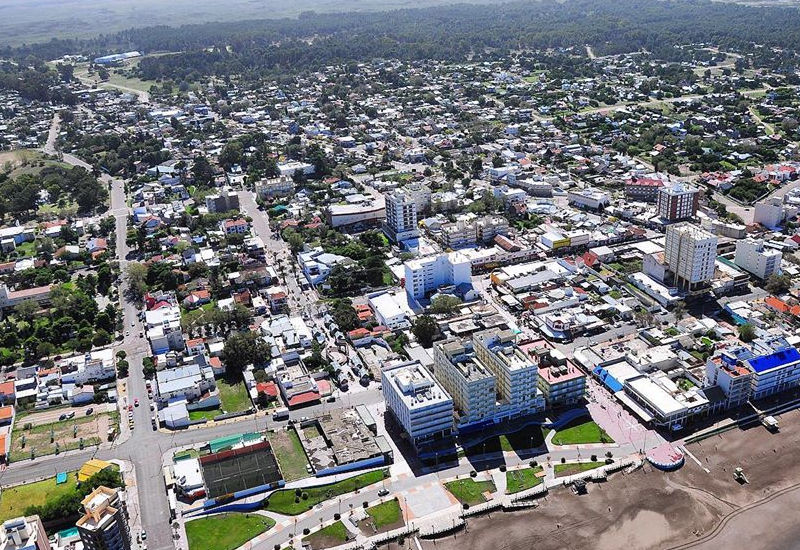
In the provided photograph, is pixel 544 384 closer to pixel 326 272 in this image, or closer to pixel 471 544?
pixel 471 544

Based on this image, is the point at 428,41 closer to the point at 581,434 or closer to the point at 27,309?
the point at 27,309

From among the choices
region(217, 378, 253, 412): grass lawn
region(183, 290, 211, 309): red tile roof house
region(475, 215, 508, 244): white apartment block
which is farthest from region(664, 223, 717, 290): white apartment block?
region(183, 290, 211, 309): red tile roof house

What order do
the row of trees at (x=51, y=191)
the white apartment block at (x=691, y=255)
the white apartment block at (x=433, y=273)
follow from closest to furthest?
the white apartment block at (x=691, y=255) < the white apartment block at (x=433, y=273) < the row of trees at (x=51, y=191)

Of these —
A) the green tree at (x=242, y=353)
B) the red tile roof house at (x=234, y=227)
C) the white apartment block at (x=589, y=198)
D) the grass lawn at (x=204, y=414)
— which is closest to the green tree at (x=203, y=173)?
the red tile roof house at (x=234, y=227)

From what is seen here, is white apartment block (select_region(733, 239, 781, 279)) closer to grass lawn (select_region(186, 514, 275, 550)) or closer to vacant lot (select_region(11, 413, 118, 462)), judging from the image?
grass lawn (select_region(186, 514, 275, 550))

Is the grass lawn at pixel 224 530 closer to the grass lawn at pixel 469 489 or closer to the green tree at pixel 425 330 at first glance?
the grass lawn at pixel 469 489

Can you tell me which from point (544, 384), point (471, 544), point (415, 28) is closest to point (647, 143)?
point (544, 384)

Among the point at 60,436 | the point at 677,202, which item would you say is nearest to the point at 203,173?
the point at 60,436
